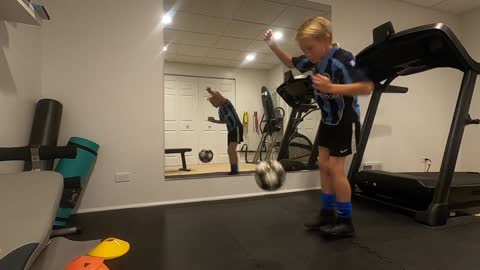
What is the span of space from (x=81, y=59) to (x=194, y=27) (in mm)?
1257

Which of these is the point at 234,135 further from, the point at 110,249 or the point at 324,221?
the point at 110,249

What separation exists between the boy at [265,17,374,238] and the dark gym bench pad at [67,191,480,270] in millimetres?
159

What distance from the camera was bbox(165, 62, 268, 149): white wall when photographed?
3.21 metres

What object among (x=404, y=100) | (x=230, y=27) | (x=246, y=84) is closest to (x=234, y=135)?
(x=246, y=84)

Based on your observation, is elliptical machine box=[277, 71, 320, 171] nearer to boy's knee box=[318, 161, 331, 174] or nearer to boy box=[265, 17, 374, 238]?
boy box=[265, 17, 374, 238]

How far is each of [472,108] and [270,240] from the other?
386 centimetres

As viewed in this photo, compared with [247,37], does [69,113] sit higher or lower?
lower

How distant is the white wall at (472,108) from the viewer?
3.54 meters

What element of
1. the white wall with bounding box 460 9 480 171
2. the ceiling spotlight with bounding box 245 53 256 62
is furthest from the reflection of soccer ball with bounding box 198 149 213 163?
the white wall with bounding box 460 9 480 171

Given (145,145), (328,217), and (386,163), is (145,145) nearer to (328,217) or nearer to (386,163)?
(328,217)

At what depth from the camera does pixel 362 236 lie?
163cm

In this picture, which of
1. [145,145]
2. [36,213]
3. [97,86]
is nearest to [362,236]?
[36,213]

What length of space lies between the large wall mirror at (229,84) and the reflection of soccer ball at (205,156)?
12mm

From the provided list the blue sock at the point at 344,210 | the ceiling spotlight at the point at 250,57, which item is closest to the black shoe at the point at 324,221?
the blue sock at the point at 344,210
